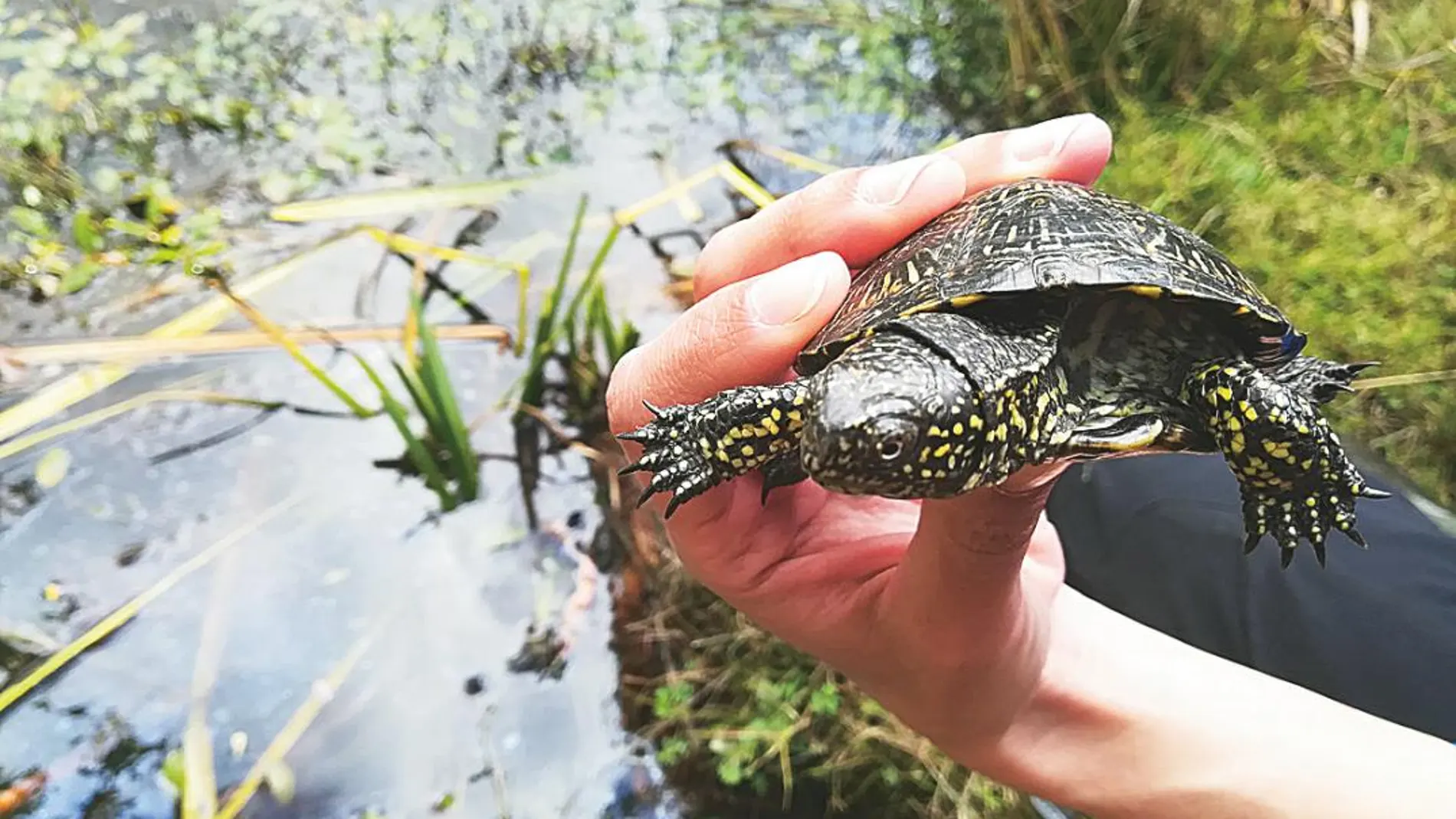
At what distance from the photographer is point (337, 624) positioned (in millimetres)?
1827

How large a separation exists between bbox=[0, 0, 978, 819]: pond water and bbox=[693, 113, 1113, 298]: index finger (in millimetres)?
891

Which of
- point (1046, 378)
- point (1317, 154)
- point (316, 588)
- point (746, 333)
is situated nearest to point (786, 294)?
point (746, 333)

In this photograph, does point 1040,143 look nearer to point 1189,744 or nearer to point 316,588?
point 1189,744

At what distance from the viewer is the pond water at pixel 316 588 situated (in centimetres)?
167

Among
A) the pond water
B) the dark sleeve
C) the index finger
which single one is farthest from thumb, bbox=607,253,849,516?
the pond water

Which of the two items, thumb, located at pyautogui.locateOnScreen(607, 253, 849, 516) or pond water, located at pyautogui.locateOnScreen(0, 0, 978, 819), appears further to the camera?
pond water, located at pyautogui.locateOnScreen(0, 0, 978, 819)

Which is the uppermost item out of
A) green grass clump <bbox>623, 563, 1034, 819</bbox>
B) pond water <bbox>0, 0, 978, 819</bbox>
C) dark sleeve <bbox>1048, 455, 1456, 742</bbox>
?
dark sleeve <bbox>1048, 455, 1456, 742</bbox>

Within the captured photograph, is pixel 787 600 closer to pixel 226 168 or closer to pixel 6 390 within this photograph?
→ pixel 6 390

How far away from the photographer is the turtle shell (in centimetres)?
91

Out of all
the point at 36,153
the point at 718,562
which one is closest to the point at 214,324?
the point at 36,153

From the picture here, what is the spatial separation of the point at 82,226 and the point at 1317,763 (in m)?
2.42

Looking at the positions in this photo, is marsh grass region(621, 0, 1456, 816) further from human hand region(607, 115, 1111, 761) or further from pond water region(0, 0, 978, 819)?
human hand region(607, 115, 1111, 761)

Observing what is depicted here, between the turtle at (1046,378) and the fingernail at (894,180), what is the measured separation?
66 millimetres

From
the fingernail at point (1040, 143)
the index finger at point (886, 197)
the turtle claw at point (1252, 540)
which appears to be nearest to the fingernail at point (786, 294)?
the index finger at point (886, 197)
